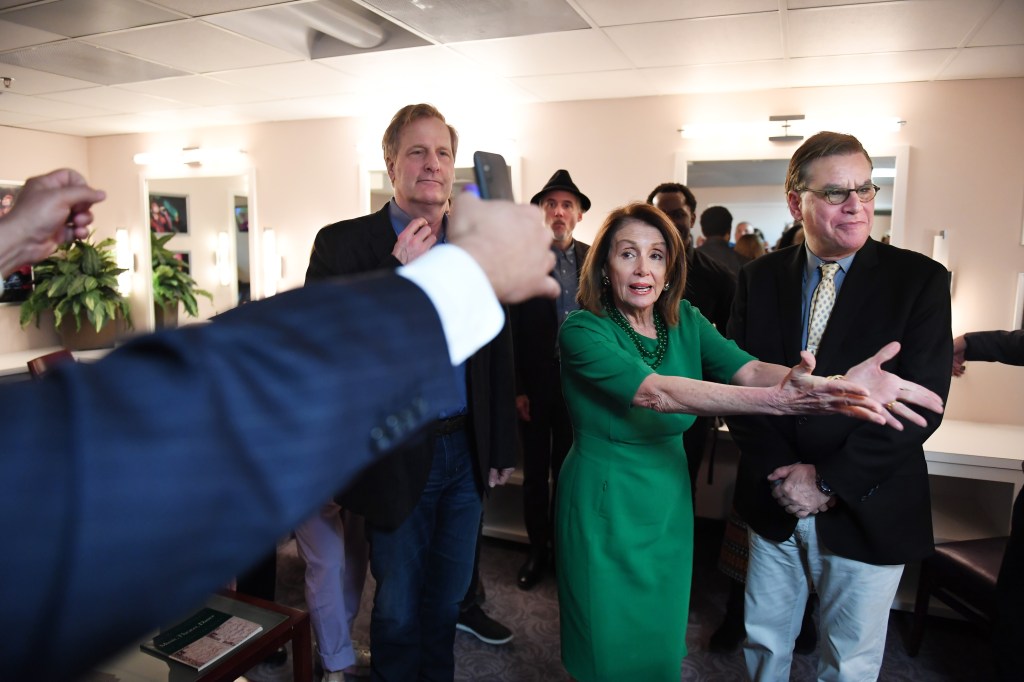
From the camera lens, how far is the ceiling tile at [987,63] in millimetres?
3102

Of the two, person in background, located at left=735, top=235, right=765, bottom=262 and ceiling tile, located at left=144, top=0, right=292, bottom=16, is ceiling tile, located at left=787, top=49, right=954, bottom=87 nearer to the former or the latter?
person in background, located at left=735, top=235, right=765, bottom=262

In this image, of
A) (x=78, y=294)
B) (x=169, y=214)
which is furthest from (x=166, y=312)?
(x=169, y=214)

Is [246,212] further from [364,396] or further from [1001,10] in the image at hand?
[364,396]

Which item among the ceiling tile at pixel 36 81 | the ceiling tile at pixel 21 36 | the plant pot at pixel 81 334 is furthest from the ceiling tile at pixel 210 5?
the plant pot at pixel 81 334

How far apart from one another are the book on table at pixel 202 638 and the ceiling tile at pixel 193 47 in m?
2.60

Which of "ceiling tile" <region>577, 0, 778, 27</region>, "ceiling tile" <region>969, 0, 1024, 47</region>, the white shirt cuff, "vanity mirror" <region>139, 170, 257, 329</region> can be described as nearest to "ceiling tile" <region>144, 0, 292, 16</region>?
"ceiling tile" <region>577, 0, 778, 27</region>

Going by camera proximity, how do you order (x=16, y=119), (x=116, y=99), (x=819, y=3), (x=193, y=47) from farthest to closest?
(x=16, y=119)
(x=116, y=99)
(x=193, y=47)
(x=819, y=3)

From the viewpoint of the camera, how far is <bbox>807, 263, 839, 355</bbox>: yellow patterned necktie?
181cm

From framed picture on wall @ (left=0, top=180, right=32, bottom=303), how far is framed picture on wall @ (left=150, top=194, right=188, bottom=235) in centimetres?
100

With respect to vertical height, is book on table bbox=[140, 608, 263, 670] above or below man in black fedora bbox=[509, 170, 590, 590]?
below

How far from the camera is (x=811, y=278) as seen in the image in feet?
6.16

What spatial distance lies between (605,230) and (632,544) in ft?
3.01

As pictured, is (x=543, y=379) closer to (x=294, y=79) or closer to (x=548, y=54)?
(x=548, y=54)

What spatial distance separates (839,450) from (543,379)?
5.47 feet
